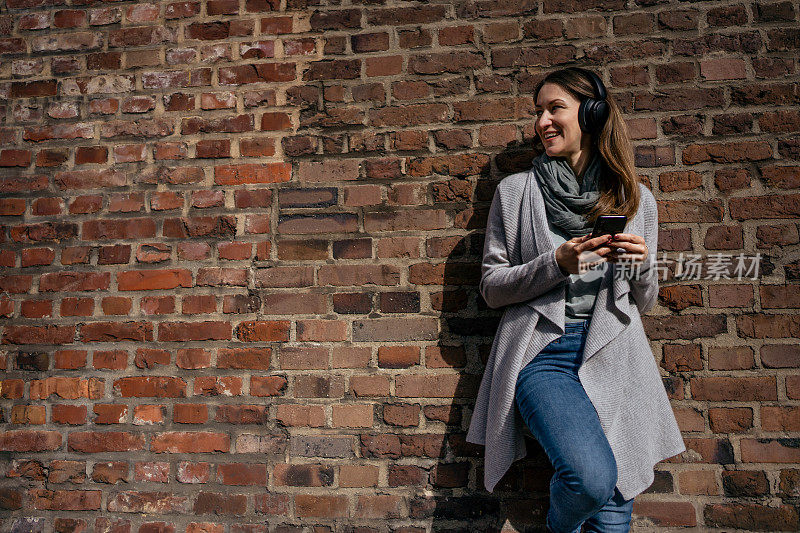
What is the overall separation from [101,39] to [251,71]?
715 millimetres

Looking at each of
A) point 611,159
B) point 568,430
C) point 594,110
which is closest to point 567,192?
point 611,159

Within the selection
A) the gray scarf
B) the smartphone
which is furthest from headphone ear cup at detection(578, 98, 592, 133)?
the smartphone

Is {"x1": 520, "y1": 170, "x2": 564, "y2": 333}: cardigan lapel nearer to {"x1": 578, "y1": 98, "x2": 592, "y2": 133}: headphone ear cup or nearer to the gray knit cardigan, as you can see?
the gray knit cardigan

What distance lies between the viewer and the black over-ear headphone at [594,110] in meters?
1.81

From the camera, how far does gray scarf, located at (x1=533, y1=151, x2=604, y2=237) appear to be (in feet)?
5.82

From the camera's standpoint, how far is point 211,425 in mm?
2166

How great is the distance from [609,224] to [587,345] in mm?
390

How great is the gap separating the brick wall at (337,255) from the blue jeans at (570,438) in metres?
0.38

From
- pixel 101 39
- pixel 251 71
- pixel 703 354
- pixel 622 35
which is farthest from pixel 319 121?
pixel 703 354

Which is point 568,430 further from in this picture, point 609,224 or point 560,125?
point 560,125

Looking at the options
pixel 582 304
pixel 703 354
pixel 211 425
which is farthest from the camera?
pixel 211 425

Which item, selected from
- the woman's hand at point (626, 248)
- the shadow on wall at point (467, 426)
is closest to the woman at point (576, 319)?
the woman's hand at point (626, 248)

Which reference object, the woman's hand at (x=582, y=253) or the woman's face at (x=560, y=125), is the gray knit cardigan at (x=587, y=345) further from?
the woman's face at (x=560, y=125)

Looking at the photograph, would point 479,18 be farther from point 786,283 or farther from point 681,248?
point 786,283
